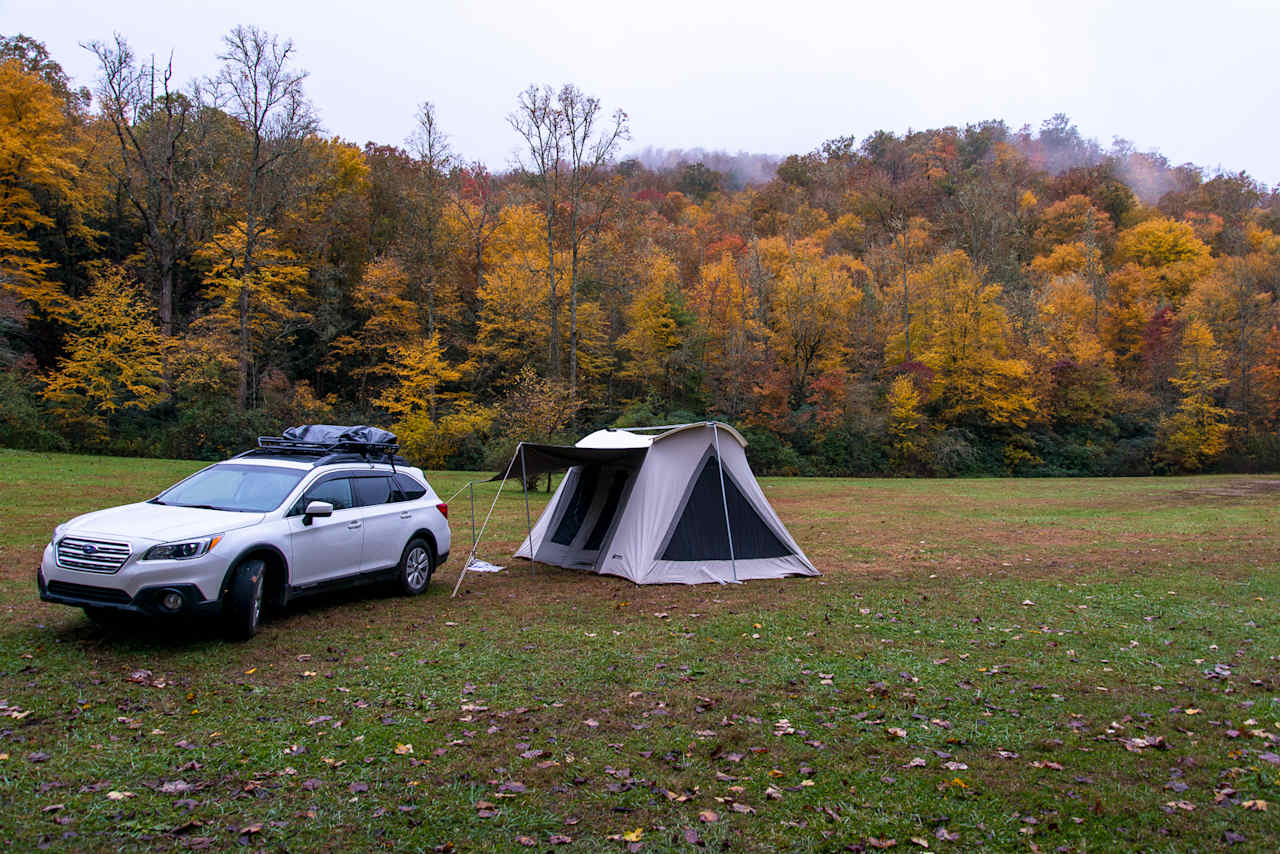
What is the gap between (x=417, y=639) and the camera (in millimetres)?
7762

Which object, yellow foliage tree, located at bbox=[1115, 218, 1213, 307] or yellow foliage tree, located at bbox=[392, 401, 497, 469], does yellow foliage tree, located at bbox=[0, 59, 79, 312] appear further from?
yellow foliage tree, located at bbox=[1115, 218, 1213, 307]

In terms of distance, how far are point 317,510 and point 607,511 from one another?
16.6 feet

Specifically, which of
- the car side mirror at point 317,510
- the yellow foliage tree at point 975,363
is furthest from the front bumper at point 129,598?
the yellow foliage tree at point 975,363

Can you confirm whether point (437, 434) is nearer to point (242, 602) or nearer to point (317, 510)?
point (317, 510)

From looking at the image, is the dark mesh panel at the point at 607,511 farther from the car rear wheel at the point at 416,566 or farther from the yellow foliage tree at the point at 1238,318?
the yellow foliage tree at the point at 1238,318

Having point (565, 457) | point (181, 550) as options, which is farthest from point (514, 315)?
point (181, 550)

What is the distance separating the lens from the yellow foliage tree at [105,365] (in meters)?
31.0

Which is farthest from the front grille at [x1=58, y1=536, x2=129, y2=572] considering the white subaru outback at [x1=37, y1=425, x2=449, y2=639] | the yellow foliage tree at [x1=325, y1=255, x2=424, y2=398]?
the yellow foliage tree at [x1=325, y1=255, x2=424, y2=398]

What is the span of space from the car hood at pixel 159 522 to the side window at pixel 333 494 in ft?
1.94

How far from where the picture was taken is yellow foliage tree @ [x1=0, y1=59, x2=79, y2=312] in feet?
107

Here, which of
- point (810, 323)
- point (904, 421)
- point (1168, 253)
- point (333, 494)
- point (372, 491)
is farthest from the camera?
point (1168, 253)

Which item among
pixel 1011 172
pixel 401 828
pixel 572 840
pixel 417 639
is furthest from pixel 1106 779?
pixel 1011 172

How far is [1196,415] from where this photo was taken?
43219mm

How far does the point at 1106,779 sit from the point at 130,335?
1485 inches
